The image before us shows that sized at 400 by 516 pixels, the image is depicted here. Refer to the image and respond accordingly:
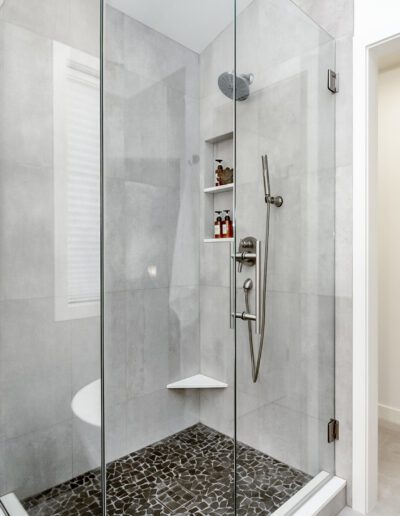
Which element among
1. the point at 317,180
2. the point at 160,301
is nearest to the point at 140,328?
the point at 160,301

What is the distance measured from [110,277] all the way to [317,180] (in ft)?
3.43

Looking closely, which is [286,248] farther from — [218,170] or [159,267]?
[159,267]

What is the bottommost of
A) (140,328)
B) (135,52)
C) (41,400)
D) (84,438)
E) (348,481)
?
(348,481)

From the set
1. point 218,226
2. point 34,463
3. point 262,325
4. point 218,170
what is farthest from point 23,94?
point 34,463

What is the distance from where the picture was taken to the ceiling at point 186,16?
52.7 inches

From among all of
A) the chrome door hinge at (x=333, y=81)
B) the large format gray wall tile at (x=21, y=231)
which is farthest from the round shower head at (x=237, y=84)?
the large format gray wall tile at (x=21, y=231)

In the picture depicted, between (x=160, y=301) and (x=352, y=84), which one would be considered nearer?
(x=160, y=301)

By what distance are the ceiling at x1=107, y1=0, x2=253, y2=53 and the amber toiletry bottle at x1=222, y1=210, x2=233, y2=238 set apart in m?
0.65

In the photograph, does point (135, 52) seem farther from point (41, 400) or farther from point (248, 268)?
point (41, 400)

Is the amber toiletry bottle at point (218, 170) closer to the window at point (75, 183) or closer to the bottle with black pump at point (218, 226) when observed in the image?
the bottle with black pump at point (218, 226)

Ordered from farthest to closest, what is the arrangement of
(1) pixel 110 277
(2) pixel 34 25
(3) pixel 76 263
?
(3) pixel 76 263 → (2) pixel 34 25 → (1) pixel 110 277

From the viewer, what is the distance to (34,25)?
1463mm

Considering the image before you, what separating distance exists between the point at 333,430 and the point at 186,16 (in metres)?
1.90

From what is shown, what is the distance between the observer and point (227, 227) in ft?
4.56
